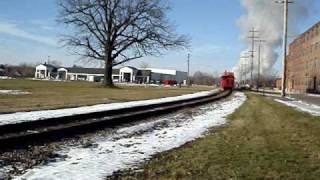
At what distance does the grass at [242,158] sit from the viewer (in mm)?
8109

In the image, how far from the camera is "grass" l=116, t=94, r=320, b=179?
26.6 feet

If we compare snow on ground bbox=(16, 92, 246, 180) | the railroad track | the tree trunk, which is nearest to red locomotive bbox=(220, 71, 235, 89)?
the tree trunk

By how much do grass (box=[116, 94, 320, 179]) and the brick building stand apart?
272 feet

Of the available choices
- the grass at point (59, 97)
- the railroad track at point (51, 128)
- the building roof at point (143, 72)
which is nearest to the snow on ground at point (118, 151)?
the railroad track at point (51, 128)

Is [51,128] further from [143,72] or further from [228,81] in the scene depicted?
[143,72]

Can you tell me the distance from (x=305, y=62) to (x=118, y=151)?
361 ft

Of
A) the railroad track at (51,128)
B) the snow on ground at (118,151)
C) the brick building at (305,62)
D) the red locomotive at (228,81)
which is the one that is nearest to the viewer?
the snow on ground at (118,151)

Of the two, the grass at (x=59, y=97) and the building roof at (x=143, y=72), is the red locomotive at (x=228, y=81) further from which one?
the building roof at (x=143, y=72)

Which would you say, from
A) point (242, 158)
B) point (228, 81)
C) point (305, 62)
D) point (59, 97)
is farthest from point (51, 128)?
point (305, 62)

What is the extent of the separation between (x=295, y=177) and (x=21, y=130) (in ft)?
26.0

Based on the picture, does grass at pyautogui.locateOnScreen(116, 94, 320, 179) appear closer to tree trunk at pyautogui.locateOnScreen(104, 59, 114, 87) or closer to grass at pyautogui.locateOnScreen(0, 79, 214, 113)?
grass at pyautogui.locateOnScreen(0, 79, 214, 113)

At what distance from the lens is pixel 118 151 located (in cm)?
1075

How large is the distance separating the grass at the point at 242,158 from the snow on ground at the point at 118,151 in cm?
44

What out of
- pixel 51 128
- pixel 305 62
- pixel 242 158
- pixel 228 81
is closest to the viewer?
pixel 242 158
